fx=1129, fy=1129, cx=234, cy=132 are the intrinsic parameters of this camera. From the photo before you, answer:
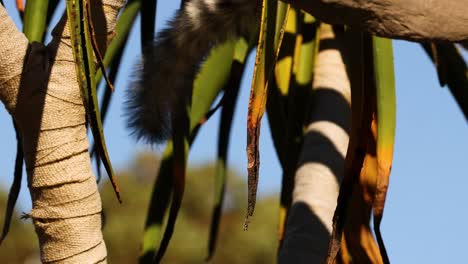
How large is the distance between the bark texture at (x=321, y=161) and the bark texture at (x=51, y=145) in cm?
64

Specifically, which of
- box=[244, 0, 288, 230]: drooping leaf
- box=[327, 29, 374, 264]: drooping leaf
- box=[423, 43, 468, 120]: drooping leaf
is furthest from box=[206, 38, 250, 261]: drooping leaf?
box=[244, 0, 288, 230]: drooping leaf

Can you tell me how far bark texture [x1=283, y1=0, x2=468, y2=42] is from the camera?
1.47 meters

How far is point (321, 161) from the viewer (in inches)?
114

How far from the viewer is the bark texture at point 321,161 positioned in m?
2.70

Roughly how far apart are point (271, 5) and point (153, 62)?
697mm

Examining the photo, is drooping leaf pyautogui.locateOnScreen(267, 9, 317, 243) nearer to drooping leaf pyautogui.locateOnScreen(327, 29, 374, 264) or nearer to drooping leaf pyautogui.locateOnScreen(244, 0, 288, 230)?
drooping leaf pyautogui.locateOnScreen(327, 29, 374, 264)

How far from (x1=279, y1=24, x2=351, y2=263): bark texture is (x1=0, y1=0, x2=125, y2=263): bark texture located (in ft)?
2.09

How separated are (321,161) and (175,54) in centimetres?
60

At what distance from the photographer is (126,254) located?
48.5ft

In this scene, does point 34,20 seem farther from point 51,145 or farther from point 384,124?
point 384,124

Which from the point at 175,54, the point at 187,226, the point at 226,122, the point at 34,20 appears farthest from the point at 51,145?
the point at 187,226

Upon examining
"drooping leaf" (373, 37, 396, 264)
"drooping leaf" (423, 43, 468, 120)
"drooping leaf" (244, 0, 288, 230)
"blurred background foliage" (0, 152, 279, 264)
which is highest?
"drooping leaf" (244, 0, 288, 230)

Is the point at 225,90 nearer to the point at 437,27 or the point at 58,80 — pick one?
the point at 58,80

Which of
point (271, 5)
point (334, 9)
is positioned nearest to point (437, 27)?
point (334, 9)
